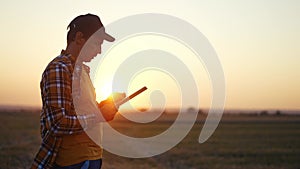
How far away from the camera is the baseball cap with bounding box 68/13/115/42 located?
3.01 metres

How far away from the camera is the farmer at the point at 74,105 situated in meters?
2.84

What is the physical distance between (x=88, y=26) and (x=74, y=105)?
438 millimetres

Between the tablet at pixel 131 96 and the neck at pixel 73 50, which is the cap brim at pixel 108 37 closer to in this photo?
the neck at pixel 73 50

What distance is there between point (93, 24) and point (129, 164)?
1328 centimetres

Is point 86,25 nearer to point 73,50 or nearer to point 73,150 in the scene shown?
point 73,50

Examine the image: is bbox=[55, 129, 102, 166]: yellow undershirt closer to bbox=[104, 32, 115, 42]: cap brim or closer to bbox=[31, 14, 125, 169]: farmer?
bbox=[31, 14, 125, 169]: farmer

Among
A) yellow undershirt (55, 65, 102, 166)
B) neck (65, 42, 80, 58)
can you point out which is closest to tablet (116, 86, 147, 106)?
yellow undershirt (55, 65, 102, 166)

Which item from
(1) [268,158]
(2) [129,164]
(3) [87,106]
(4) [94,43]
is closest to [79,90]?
(3) [87,106]

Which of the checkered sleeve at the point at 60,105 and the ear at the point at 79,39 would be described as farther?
the ear at the point at 79,39

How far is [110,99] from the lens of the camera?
3016mm

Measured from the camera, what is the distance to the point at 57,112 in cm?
281

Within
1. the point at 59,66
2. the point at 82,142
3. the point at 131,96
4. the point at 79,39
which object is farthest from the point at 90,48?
the point at 82,142

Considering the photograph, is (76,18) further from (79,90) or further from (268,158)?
(268,158)

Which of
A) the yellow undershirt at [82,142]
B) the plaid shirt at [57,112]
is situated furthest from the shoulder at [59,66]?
the yellow undershirt at [82,142]
